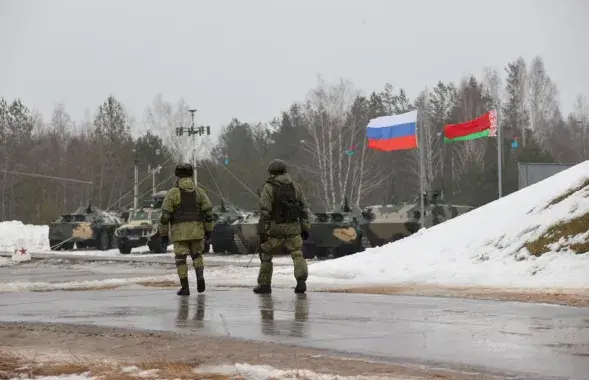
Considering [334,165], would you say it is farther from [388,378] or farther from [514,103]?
[388,378]

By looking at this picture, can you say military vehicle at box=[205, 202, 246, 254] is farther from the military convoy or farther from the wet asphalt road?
the wet asphalt road

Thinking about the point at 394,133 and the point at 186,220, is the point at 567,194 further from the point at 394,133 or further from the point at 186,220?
the point at 394,133

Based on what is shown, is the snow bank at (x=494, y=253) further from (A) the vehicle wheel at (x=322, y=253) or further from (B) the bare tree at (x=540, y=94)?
(B) the bare tree at (x=540, y=94)

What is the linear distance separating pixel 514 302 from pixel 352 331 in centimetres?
327

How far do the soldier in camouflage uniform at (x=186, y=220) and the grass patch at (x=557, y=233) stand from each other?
5409mm

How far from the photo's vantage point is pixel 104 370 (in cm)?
567

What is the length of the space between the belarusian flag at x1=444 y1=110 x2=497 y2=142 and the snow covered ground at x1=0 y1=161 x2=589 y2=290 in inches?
474

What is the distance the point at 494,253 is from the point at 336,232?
12.0m

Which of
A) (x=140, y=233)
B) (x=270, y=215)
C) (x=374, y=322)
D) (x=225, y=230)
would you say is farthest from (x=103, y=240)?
(x=374, y=322)

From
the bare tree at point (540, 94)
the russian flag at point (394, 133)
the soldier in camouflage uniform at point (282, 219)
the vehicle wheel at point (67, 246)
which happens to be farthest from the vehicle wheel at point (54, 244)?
the bare tree at point (540, 94)

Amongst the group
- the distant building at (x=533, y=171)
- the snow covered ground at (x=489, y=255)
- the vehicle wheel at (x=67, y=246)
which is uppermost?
the distant building at (x=533, y=171)

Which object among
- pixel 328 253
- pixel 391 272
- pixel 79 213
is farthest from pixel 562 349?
pixel 79 213

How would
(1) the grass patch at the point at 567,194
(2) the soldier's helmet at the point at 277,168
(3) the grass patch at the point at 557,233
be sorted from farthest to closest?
(1) the grass patch at the point at 567,194 → (3) the grass patch at the point at 557,233 → (2) the soldier's helmet at the point at 277,168

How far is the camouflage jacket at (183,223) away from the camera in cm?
1175
